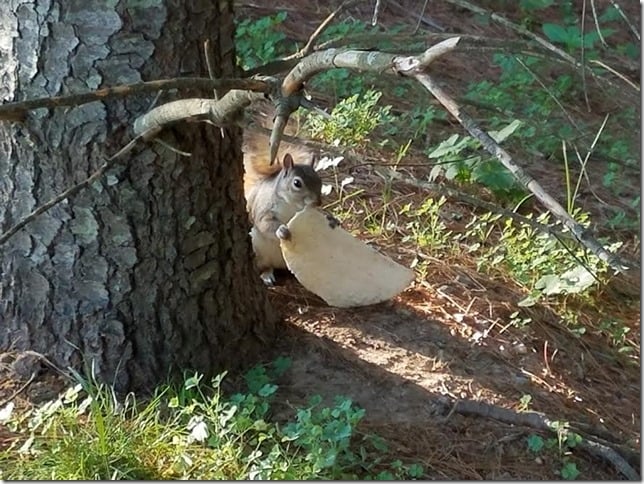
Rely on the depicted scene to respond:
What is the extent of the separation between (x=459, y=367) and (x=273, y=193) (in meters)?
1.27

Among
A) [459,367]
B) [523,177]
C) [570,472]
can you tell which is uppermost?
[523,177]

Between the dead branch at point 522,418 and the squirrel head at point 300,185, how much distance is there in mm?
1179

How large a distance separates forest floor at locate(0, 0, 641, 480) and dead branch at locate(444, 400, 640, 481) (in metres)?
0.01

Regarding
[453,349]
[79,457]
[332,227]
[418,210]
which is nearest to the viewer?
[79,457]

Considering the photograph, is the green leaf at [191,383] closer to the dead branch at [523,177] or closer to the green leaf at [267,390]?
the green leaf at [267,390]

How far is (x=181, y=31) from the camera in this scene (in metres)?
2.46

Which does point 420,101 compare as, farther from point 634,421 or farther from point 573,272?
point 634,421

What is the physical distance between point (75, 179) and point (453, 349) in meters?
1.16

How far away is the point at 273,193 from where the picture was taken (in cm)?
390

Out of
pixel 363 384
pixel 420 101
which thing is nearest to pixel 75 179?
pixel 363 384

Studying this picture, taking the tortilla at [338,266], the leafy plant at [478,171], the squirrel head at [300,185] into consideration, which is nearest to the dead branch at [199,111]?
the tortilla at [338,266]

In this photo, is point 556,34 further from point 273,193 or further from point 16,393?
point 16,393

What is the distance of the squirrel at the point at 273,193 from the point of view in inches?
142

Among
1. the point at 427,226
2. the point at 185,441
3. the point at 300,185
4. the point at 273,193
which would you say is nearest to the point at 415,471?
the point at 185,441
